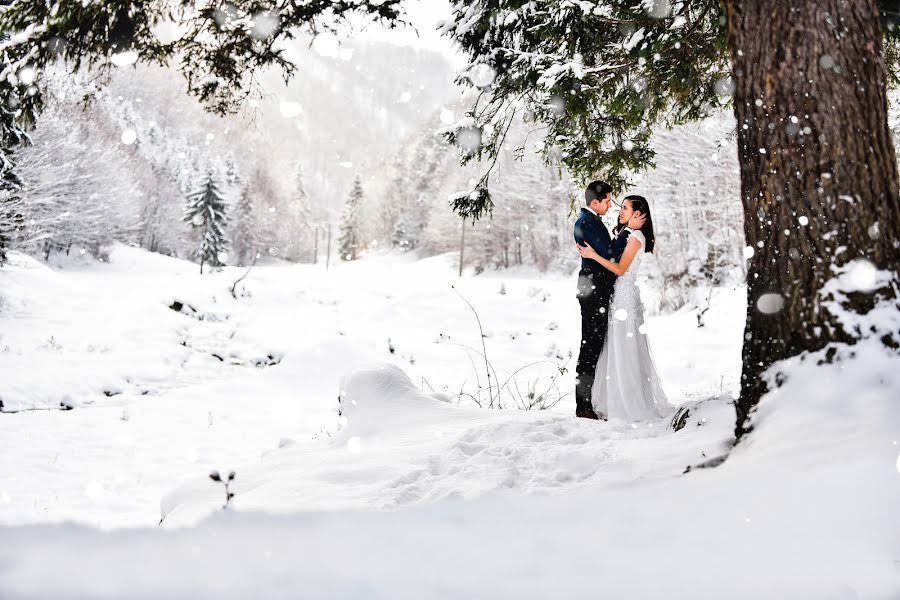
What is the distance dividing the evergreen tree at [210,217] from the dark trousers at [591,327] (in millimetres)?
41010

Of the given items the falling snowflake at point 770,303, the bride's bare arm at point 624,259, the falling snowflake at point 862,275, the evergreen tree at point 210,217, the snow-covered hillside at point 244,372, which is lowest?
the snow-covered hillside at point 244,372

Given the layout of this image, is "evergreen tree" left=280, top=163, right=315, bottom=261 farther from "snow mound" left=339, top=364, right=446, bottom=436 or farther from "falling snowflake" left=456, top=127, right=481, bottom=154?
"snow mound" left=339, top=364, right=446, bottom=436

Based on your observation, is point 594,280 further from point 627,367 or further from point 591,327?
point 627,367

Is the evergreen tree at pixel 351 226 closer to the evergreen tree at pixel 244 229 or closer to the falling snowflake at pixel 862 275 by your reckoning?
the evergreen tree at pixel 244 229

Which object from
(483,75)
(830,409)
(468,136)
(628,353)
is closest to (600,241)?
(628,353)

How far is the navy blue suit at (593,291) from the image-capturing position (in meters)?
4.53

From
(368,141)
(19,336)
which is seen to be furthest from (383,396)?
(368,141)

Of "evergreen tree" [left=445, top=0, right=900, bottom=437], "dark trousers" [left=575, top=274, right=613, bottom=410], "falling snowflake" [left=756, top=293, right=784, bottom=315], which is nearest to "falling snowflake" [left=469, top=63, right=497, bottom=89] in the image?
"dark trousers" [left=575, top=274, right=613, bottom=410]

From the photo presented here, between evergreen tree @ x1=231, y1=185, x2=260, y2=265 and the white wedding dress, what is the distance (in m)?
56.1

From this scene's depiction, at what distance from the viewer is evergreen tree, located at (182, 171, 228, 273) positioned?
40750 mm

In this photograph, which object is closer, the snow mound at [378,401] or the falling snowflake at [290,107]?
the snow mound at [378,401]

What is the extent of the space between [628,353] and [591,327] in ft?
1.28

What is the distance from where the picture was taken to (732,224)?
19.1m

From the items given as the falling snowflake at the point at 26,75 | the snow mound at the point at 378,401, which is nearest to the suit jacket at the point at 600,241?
the snow mound at the point at 378,401
